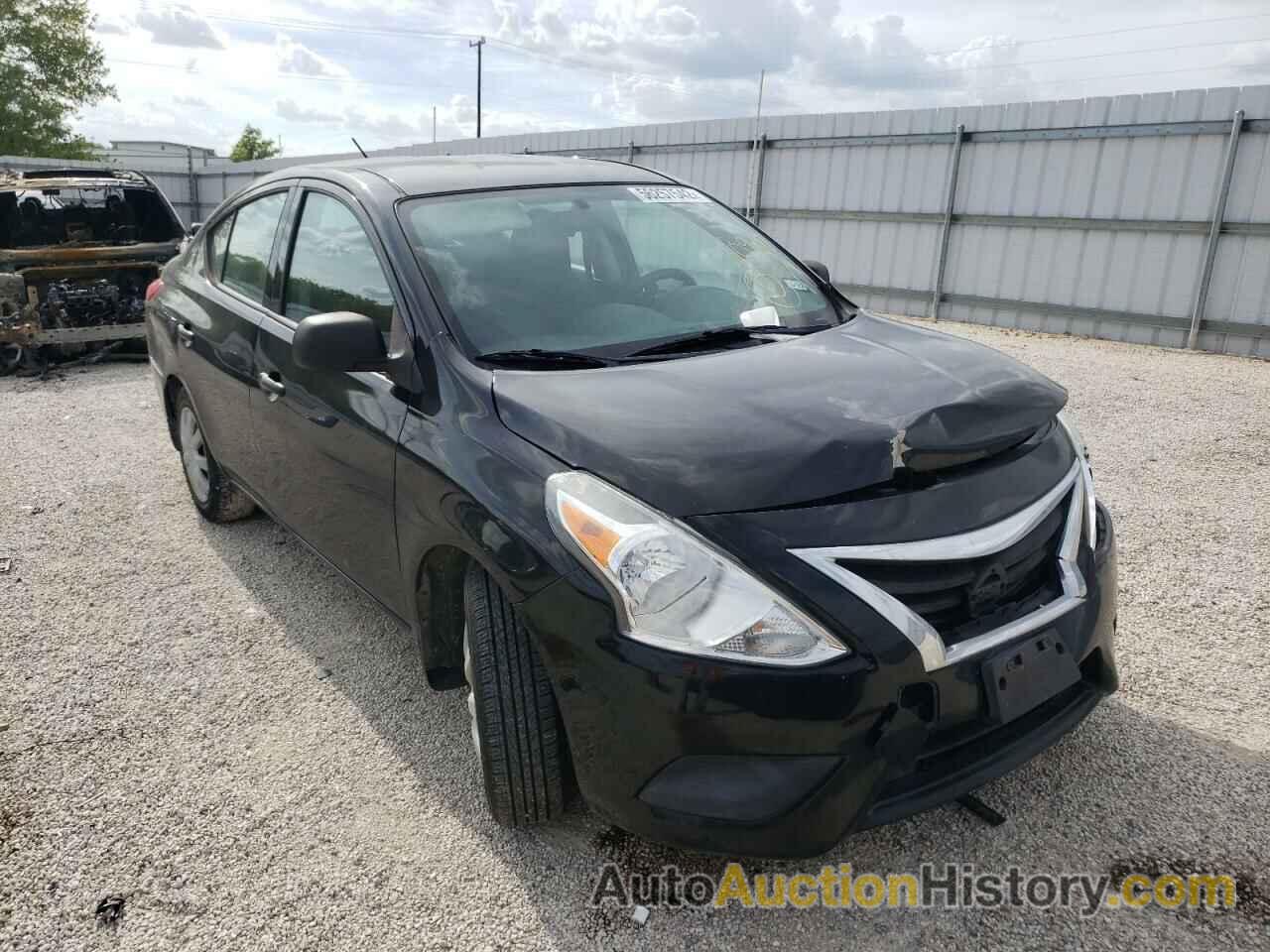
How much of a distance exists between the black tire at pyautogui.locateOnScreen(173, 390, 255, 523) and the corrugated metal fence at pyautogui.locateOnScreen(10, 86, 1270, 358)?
33.4 ft

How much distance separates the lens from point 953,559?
194 centimetres

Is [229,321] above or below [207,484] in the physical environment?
above

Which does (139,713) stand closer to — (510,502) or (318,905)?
(318,905)

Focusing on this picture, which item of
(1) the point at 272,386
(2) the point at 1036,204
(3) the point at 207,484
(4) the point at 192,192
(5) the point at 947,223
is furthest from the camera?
(4) the point at 192,192

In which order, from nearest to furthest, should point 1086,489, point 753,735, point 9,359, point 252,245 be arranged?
1. point 753,735
2. point 1086,489
3. point 252,245
4. point 9,359

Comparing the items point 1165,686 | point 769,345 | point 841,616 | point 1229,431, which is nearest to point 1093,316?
point 1229,431

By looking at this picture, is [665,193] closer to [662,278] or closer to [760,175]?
[662,278]

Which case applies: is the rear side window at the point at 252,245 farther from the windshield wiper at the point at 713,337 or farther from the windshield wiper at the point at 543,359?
the windshield wiper at the point at 713,337

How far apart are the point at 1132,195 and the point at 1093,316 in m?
1.43

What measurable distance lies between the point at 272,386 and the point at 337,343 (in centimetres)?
91

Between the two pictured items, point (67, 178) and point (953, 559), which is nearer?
point (953, 559)

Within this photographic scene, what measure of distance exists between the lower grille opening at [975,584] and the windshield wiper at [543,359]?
0.98 m

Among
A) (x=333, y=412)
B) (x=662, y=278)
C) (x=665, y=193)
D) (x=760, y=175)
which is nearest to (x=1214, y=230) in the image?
(x=760, y=175)

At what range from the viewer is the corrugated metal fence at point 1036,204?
992 cm
